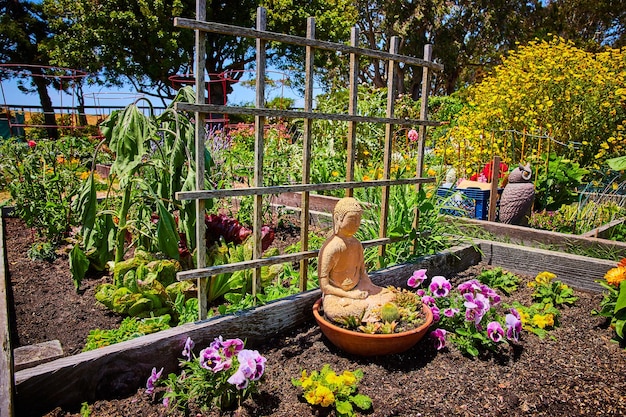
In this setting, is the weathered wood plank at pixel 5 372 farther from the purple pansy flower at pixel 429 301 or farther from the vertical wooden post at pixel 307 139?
the purple pansy flower at pixel 429 301

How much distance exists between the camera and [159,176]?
313 centimetres

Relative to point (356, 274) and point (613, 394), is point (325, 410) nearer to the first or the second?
point (356, 274)

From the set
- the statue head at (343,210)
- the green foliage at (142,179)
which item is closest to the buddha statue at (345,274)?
the statue head at (343,210)

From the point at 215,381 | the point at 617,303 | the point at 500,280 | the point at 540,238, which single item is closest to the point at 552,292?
the point at 500,280

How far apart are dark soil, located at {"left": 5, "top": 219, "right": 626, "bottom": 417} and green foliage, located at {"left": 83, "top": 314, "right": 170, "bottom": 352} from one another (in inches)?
5.2

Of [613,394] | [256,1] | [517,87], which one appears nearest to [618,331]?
[613,394]

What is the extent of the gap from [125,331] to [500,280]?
277 centimetres

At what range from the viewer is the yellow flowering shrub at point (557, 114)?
667 cm

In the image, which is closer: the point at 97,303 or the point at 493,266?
the point at 97,303

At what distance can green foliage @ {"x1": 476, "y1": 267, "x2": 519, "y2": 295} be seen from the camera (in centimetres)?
356

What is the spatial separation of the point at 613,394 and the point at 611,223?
9.87 feet

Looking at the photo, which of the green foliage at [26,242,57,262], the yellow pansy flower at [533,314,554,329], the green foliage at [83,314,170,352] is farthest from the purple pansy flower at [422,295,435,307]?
the green foliage at [26,242,57,262]

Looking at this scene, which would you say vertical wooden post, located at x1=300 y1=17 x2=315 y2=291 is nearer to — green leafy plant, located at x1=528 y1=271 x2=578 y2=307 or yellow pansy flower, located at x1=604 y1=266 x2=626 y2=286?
green leafy plant, located at x1=528 y1=271 x2=578 y2=307

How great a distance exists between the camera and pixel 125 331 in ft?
8.23
